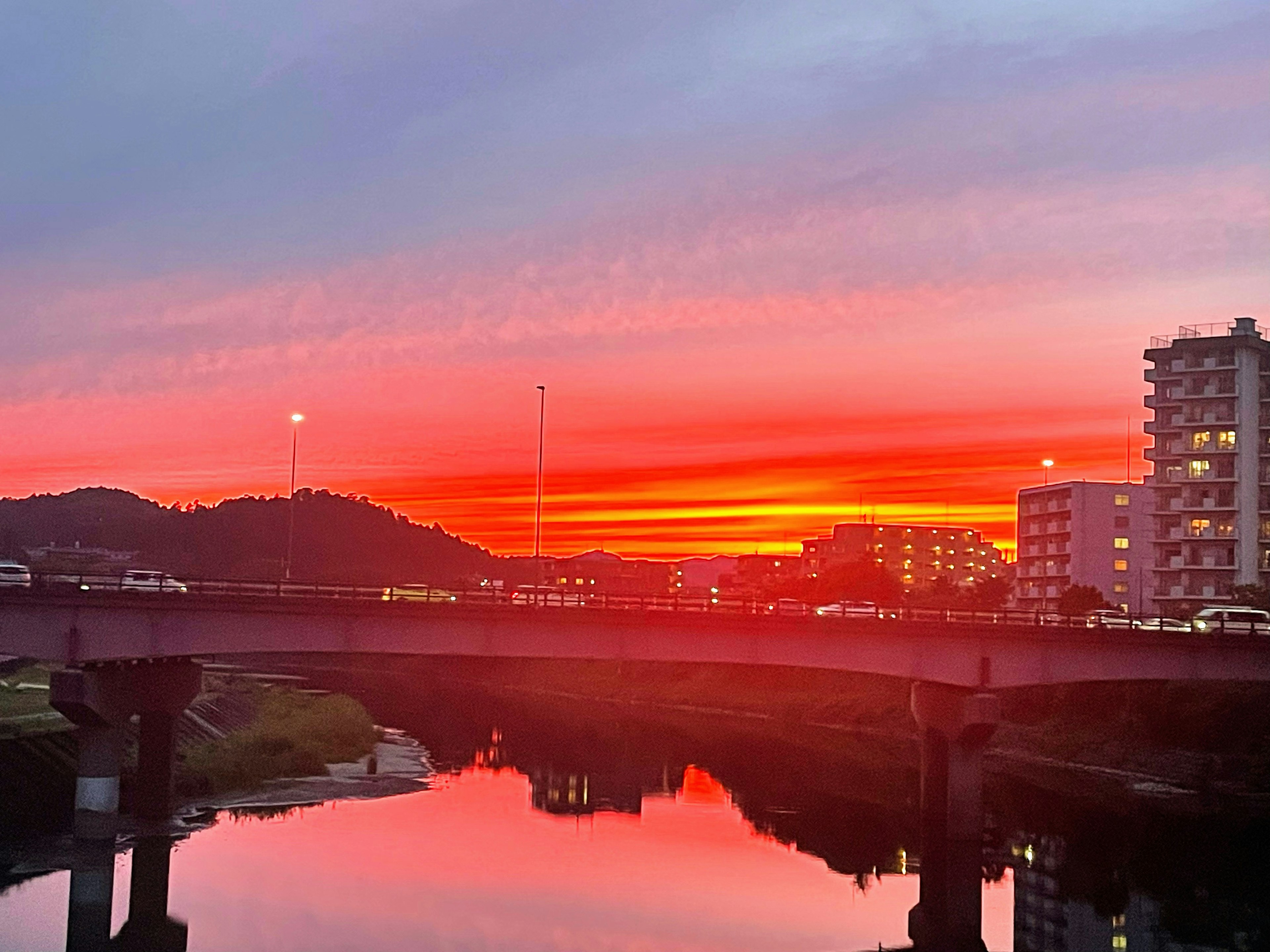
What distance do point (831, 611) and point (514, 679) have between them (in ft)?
361

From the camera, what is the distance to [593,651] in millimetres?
66312

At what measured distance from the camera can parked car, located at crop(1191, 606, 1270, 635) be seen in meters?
73.5

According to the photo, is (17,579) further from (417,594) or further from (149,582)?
(417,594)

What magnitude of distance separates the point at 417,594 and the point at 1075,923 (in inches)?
1320

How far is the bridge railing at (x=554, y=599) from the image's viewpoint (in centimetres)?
6350

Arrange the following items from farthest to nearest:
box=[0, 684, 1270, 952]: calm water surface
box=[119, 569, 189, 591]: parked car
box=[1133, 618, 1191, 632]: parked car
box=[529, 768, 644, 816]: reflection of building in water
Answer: box=[529, 768, 644, 816]: reflection of building in water, box=[1133, 618, 1191, 632]: parked car, box=[119, 569, 189, 591]: parked car, box=[0, 684, 1270, 952]: calm water surface

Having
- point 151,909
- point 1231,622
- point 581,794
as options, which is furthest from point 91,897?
point 1231,622

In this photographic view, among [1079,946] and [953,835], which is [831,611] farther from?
[1079,946]

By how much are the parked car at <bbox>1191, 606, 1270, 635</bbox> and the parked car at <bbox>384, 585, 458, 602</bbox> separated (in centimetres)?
3581

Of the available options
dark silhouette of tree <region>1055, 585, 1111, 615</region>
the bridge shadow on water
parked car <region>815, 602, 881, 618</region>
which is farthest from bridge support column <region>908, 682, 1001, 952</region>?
dark silhouette of tree <region>1055, 585, 1111, 615</region>

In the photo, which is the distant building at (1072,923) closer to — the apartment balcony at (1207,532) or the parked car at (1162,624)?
the parked car at (1162,624)

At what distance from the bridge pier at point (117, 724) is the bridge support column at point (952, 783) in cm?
3394

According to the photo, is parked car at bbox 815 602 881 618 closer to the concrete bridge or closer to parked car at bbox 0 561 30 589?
the concrete bridge

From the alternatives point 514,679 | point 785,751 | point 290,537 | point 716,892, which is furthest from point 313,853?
point 514,679
